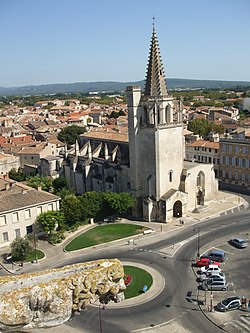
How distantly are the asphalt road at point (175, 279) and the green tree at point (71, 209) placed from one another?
9.05m

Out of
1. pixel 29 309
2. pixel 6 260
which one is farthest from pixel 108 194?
pixel 29 309

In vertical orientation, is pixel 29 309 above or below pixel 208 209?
above

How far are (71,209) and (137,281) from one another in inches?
729

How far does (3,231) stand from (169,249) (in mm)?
21270

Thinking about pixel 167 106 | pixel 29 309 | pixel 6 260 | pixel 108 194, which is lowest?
pixel 6 260

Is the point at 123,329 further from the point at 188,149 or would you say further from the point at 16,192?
the point at 188,149

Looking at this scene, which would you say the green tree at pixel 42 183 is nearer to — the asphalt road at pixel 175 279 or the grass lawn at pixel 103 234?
the grass lawn at pixel 103 234

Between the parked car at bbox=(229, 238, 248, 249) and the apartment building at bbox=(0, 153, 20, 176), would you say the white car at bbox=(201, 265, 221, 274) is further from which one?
the apartment building at bbox=(0, 153, 20, 176)

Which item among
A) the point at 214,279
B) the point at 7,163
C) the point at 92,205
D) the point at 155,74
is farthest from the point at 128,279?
the point at 7,163

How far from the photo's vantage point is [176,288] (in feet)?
120

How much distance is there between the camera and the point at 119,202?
54.9 metres

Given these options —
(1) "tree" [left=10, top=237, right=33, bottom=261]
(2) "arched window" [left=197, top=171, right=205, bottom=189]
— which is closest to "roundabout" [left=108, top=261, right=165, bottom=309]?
(1) "tree" [left=10, top=237, right=33, bottom=261]

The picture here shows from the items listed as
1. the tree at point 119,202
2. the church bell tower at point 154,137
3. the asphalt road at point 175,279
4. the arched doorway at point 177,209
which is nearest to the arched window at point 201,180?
the church bell tower at point 154,137

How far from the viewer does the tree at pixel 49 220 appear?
50.2m
